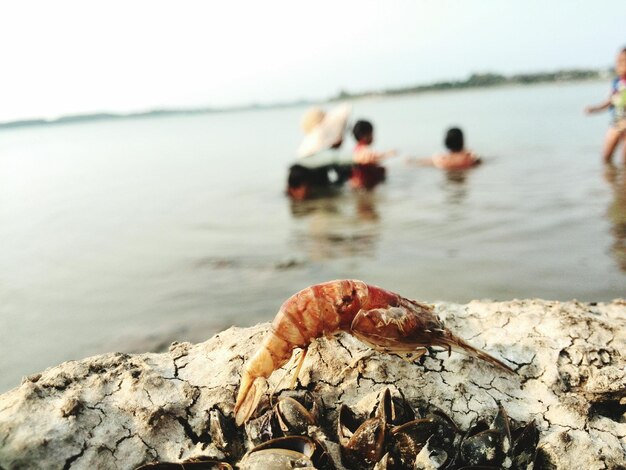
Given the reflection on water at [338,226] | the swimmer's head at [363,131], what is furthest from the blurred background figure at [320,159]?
the reflection on water at [338,226]

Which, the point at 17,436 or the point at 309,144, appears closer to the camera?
the point at 17,436

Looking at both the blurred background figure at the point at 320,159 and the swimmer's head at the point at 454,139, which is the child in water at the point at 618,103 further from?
the blurred background figure at the point at 320,159

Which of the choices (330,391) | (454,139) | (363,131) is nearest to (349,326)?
(330,391)

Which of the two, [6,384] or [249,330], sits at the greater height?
[249,330]

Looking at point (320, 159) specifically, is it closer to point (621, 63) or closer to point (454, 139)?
point (454, 139)

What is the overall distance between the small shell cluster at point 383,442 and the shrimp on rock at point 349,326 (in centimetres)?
33

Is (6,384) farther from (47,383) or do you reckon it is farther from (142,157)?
(142,157)

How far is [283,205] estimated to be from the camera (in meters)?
11.0

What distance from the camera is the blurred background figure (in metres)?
11.3

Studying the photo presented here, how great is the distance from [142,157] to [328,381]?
2390 centimetres

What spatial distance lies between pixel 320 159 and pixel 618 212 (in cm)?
639

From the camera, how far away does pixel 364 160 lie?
11.6 meters

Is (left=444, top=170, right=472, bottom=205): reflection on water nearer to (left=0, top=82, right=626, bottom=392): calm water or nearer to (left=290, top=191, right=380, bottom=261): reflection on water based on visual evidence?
(left=0, top=82, right=626, bottom=392): calm water

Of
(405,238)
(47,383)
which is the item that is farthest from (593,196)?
(47,383)
